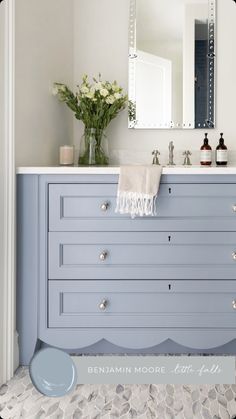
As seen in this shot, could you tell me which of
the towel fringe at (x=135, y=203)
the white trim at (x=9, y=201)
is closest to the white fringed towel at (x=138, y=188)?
the towel fringe at (x=135, y=203)

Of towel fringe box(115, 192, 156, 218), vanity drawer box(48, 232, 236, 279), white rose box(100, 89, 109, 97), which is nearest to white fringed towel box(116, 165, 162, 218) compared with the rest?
towel fringe box(115, 192, 156, 218)

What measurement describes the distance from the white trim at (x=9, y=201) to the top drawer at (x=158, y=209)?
18 cm

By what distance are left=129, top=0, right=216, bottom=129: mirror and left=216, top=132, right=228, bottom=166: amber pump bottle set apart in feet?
0.59

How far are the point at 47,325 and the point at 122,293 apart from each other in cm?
37

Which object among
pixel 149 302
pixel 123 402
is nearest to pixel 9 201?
pixel 149 302

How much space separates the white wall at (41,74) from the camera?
70.2 inches

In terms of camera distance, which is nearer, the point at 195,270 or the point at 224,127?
the point at 195,270

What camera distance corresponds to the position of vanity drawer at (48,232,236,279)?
177 cm

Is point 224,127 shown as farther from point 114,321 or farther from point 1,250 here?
point 1,250

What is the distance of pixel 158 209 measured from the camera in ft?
5.79

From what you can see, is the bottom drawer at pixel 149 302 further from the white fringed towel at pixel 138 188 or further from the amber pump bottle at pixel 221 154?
the amber pump bottle at pixel 221 154

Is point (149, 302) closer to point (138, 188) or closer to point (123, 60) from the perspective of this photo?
point (138, 188)

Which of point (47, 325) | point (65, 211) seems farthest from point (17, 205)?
point (47, 325)

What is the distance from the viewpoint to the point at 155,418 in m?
1.45
